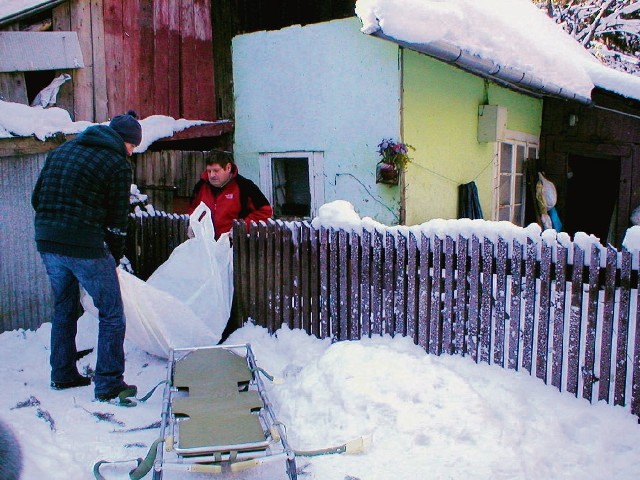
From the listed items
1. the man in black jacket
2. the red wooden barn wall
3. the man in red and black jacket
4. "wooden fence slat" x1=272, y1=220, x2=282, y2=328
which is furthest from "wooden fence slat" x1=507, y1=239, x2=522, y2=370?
the red wooden barn wall

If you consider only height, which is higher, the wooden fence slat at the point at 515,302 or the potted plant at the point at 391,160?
the potted plant at the point at 391,160

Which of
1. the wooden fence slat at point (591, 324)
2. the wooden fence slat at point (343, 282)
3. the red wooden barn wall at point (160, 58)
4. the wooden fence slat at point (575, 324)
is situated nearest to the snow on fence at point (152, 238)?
the red wooden barn wall at point (160, 58)

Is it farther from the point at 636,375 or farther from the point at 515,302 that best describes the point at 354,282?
the point at 636,375

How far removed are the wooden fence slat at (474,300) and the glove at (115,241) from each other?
2555 mm

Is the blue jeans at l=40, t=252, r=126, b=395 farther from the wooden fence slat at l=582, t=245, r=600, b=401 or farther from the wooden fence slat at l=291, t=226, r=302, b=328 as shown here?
the wooden fence slat at l=582, t=245, r=600, b=401

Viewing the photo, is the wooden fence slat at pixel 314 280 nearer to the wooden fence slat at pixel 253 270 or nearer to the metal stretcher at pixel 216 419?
the wooden fence slat at pixel 253 270

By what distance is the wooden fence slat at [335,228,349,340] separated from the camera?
4781mm

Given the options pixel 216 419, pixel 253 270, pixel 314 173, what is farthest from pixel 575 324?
pixel 314 173

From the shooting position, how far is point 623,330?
12.2 ft

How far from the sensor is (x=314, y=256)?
195 inches

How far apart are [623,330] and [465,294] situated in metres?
1.07

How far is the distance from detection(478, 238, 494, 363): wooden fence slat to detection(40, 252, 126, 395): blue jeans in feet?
8.63

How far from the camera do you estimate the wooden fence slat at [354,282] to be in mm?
4730

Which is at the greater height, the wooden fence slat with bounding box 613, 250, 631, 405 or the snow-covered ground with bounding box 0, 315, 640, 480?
the wooden fence slat with bounding box 613, 250, 631, 405
